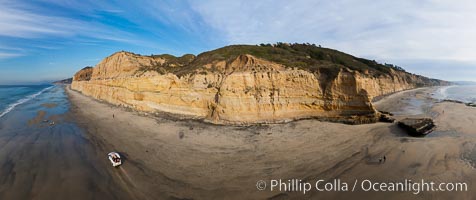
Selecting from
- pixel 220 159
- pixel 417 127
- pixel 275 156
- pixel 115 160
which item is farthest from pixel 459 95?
pixel 115 160

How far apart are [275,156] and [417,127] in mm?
15346

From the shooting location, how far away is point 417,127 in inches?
820

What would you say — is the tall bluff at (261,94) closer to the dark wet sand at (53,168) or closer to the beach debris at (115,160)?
the beach debris at (115,160)

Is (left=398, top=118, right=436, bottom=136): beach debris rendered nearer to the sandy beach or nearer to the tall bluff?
the sandy beach

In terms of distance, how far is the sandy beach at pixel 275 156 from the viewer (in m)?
11.8

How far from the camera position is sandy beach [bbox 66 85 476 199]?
38.8ft

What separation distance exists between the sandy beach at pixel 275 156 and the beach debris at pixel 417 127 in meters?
0.71

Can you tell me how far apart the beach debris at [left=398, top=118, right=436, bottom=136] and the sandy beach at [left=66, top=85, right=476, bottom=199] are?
2.34ft

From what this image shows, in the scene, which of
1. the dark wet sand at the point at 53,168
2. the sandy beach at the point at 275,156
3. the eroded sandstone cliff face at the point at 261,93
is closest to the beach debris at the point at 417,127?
the sandy beach at the point at 275,156

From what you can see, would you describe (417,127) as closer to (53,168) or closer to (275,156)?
(275,156)

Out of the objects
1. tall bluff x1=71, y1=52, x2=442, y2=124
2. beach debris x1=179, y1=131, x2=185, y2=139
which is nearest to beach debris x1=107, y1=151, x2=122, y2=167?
beach debris x1=179, y1=131, x2=185, y2=139

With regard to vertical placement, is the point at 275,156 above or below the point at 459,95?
below

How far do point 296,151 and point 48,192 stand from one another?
15542 millimetres

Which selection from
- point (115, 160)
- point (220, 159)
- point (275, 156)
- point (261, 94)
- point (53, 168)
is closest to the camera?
point (53, 168)
